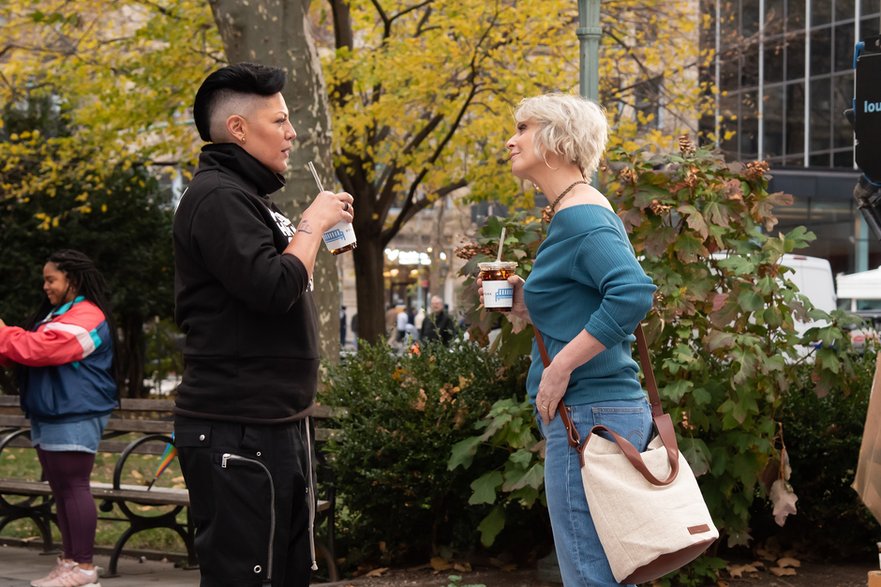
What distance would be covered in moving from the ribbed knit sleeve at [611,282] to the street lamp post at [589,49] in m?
3.80

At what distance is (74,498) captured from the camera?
21.0ft

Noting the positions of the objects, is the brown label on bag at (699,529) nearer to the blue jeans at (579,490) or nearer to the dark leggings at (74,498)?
the blue jeans at (579,490)

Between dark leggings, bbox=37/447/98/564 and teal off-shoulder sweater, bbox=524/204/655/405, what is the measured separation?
143 inches

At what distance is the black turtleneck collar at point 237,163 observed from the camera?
10.9 feet

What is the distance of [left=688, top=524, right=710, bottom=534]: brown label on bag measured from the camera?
3303 millimetres

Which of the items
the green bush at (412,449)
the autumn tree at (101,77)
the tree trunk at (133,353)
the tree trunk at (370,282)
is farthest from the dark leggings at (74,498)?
the tree trunk at (133,353)

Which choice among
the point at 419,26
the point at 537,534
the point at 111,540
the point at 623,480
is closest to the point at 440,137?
the point at 419,26

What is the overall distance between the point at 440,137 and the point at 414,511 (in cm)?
1174

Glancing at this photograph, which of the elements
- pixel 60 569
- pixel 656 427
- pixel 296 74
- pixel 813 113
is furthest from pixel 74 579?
pixel 813 113

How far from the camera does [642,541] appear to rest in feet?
10.6

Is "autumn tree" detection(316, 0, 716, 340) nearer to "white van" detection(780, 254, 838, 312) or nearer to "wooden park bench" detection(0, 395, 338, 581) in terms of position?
"white van" detection(780, 254, 838, 312)

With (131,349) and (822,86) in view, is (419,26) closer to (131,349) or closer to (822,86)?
(131,349)

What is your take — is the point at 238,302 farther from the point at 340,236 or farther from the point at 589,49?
the point at 589,49

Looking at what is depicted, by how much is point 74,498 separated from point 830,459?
382cm
